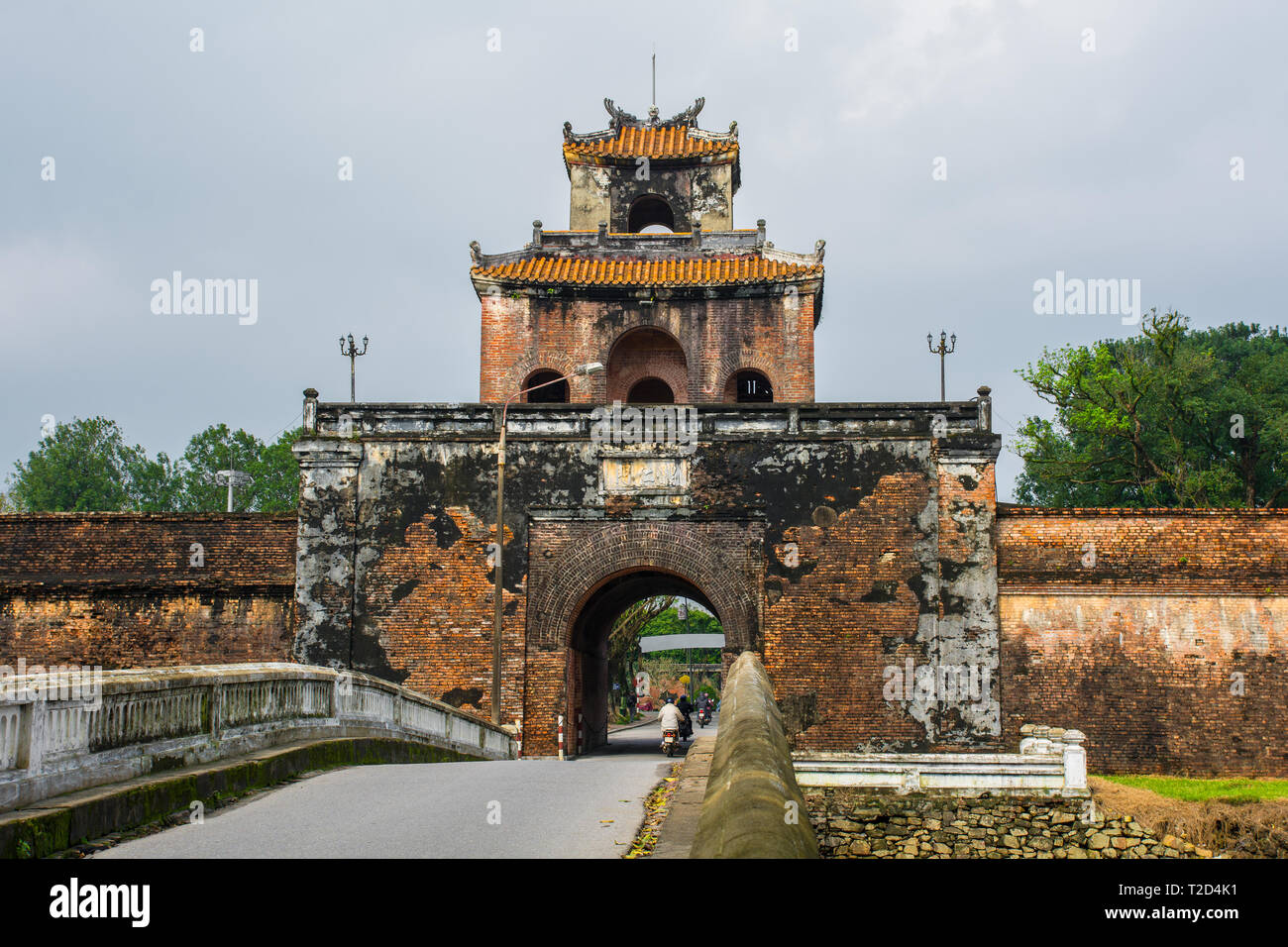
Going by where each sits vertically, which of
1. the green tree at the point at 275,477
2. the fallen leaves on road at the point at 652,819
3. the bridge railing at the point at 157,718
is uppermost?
the green tree at the point at 275,477

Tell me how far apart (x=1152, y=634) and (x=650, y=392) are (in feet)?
35.8

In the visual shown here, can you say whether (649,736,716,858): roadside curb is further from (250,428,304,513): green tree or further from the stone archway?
(250,428,304,513): green tree

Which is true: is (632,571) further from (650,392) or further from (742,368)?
(650,392)

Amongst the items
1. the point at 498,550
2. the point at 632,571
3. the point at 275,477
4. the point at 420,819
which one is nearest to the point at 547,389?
the point at 632,571

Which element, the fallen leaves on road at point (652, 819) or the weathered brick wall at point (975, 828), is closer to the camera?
the fallen leaves on road at point (652, 819)

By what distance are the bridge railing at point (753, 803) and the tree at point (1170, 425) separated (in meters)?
31.1

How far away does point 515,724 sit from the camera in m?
18.6

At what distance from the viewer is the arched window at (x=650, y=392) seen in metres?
24.3

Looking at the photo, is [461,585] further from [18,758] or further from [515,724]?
[18,758]

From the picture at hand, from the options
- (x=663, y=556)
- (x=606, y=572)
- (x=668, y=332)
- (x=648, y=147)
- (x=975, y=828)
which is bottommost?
(x=975, y=828)

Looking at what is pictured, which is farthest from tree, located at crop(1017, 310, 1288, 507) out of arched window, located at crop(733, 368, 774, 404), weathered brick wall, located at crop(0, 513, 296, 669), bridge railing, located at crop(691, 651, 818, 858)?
bridge railing, located at crop(691, 651, 818, 858)

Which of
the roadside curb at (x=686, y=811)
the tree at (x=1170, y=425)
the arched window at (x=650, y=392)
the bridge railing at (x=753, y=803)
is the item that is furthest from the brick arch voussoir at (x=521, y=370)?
the tree at (x=1170, y=425)

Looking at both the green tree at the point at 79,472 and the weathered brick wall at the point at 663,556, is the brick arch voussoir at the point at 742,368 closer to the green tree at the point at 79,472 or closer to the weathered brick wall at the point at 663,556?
the weathered brick wall at the point at 663,556

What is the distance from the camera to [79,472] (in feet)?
180
